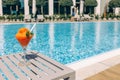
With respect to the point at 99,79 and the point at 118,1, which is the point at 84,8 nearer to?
the point at 118,1

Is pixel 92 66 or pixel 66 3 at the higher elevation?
pixel 66 3

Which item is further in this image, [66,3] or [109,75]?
[66,3]

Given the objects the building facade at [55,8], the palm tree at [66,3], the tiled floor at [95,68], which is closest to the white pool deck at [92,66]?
the tiled floor at [95,68]

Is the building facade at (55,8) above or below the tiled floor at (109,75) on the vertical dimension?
above

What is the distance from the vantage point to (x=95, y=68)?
6035 mm

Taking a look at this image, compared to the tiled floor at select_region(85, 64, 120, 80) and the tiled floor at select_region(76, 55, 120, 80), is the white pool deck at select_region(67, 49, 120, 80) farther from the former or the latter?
the tiled floor at select_region(85, 64, 120, 80)

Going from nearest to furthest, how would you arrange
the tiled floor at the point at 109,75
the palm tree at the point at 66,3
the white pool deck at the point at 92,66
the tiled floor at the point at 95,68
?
the tiled floor at the point at 109,75 → the tiled floor at the point at 95,68 → the white pool deck at the point at 92,66 → the palm tree at the point at 66,3

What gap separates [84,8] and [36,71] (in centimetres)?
3602

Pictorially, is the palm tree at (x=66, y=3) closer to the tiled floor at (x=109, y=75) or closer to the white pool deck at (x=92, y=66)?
the white pool deck at (x=92, y=66)

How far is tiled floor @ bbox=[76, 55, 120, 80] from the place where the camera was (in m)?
5.37

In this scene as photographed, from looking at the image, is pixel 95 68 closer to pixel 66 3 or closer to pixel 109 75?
pixel 109 75

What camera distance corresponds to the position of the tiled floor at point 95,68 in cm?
537

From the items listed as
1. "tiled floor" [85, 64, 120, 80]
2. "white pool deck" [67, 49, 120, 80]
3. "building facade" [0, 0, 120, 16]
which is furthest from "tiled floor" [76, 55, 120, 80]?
"building facade" [0, 0, 120, 16]

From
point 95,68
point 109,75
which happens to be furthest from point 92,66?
point 109,75
